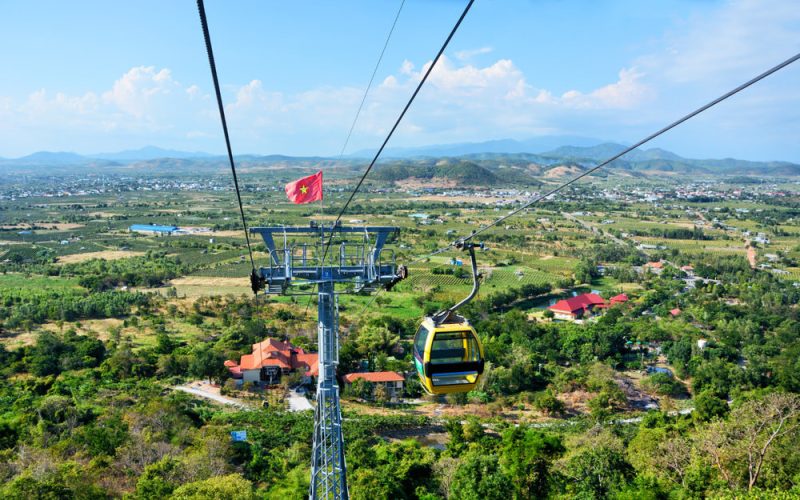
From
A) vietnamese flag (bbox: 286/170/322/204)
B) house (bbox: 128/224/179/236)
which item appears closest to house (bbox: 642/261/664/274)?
vietnamese flag (bbox: 286/170/322/204)

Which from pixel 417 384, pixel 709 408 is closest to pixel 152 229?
pixel 417 384

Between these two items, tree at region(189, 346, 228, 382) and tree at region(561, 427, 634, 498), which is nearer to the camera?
tree at region(561, 427, 634, 498)

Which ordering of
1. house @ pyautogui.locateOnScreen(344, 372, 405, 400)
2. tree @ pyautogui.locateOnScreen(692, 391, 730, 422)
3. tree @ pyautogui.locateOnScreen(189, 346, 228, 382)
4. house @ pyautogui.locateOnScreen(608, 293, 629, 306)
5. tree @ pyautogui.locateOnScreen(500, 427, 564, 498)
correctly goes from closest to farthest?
1. tree @ pyautogui.locateOnScreen(500, 427, 564, 498)
2. tree @ pyautogui.locateOnScreen(692, 391, 730, 422)
3. house @ pyautogui.locateOnScreen(344, 372, 405, 400)
4. tree @ pyautogui.locateOnScreen(189, 346, 228, 382)
5. house @ pyautogui.locateOnScreen(608, 293, 629, 306)

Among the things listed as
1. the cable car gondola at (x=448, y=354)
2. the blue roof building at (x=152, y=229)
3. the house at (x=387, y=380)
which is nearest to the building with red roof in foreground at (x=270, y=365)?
the house at (x=387, y=380)

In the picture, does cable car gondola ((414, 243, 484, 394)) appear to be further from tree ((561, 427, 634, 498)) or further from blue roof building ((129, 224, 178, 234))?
blue roof building ((129, 224, 178, 234))

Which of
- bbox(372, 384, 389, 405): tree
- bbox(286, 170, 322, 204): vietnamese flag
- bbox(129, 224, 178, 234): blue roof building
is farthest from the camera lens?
bbox(129, 224, 178, 234): blue roof building

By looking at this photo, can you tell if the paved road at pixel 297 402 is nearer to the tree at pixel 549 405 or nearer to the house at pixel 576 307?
the tree at pixel 549 405

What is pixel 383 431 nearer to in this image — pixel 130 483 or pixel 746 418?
pixel 130 483
